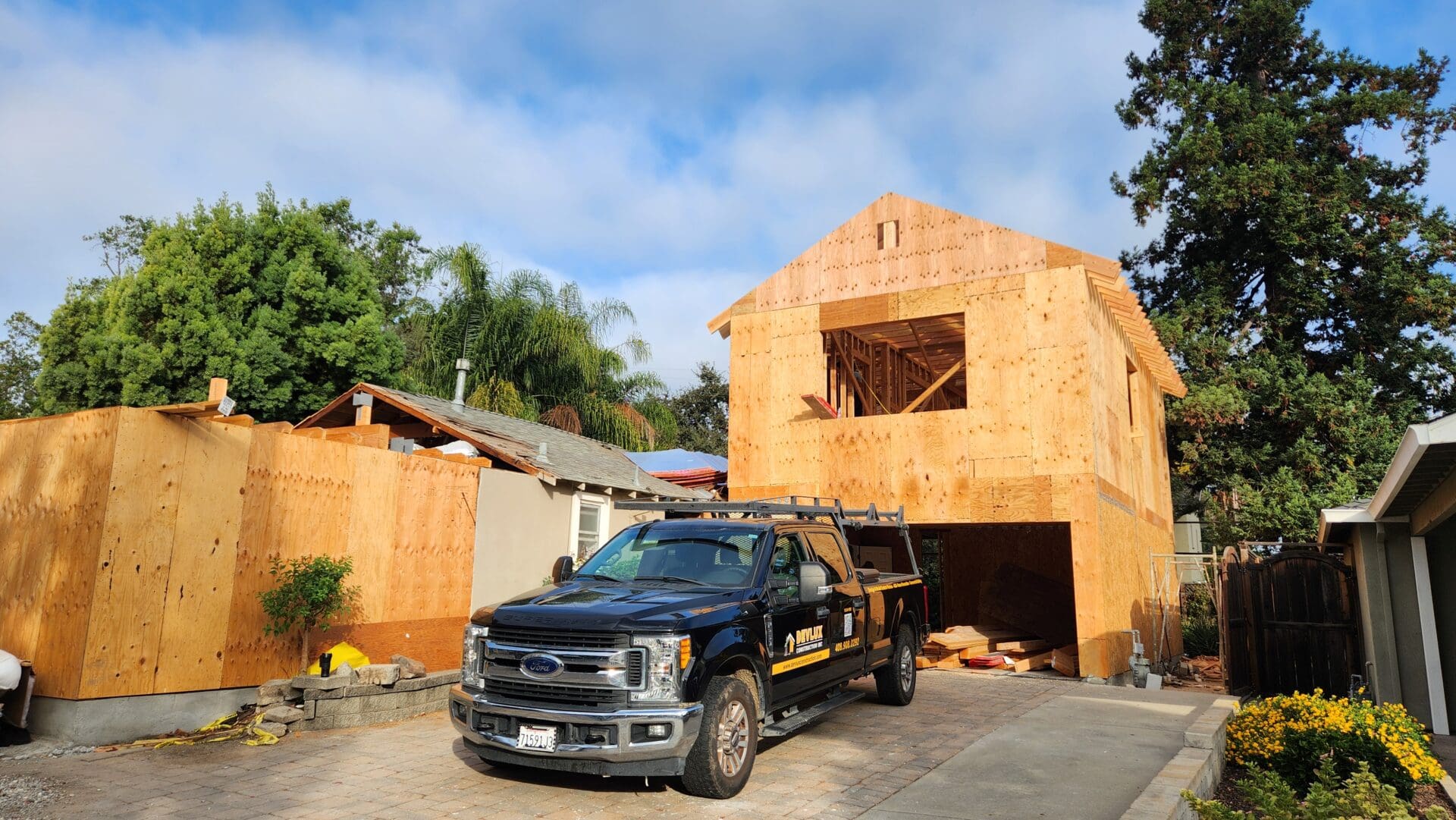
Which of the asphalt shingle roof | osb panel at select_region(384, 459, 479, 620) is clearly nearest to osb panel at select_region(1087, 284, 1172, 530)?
the asphalt shingle roof

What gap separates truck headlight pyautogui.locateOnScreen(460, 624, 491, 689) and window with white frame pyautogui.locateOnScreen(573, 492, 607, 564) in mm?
7614

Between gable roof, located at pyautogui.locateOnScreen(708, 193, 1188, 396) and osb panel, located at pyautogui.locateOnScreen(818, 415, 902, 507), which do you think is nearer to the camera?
gable roof, located at pyautogui.locateOnScreen(708, 193, 1188, 396)

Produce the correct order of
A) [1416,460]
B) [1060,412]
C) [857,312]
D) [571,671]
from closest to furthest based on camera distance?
[571,671], [1416,460], [1060,412], [857,312]

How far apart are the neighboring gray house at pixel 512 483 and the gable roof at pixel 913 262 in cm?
393

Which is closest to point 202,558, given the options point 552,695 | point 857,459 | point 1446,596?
point 552,695

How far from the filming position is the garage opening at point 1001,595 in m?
14.6

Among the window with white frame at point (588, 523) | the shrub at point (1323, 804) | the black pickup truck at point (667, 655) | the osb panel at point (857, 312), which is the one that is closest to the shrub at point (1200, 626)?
the osb panel at point (857, 312)

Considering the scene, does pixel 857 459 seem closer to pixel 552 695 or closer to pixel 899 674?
pixel 899 674

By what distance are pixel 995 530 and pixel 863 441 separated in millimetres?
6889

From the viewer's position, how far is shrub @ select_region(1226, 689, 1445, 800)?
649 centimetres

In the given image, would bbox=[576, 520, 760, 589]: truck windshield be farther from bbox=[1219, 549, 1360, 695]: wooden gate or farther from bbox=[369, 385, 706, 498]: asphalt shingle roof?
bbox=[1219, 549, 1360, 695]: wooden gate

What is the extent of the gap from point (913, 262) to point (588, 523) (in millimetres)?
7206

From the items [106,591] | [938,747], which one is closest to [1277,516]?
[938,747]

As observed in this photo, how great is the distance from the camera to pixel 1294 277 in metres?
24.5
